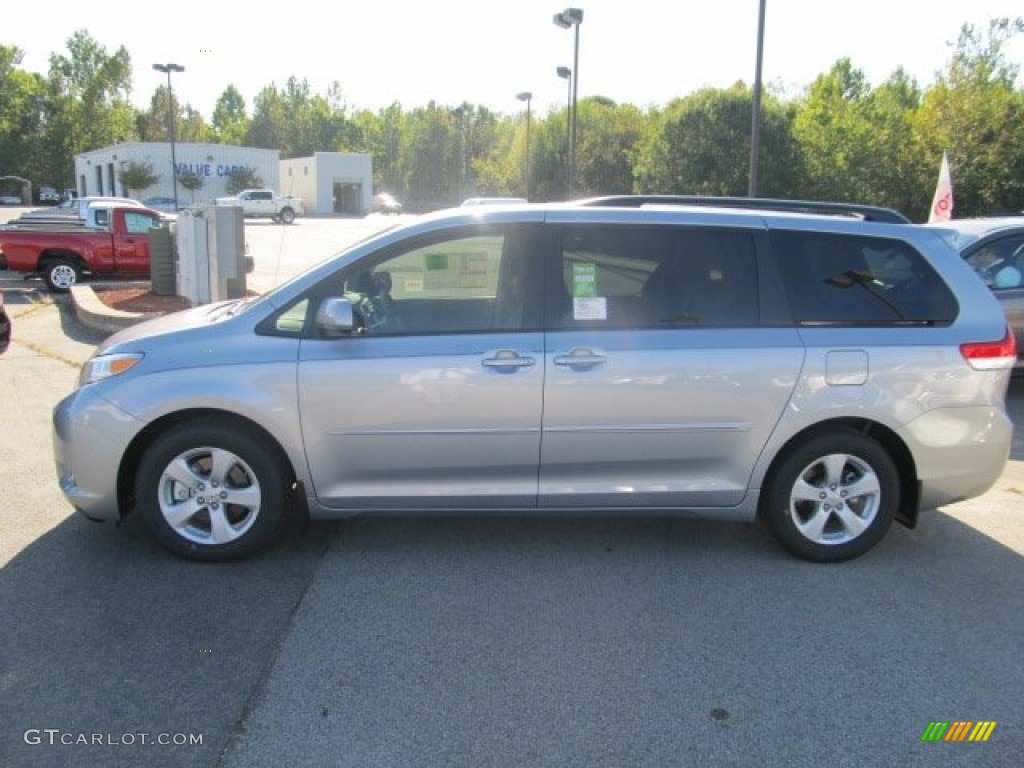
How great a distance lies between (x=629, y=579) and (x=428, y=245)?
1.95 m

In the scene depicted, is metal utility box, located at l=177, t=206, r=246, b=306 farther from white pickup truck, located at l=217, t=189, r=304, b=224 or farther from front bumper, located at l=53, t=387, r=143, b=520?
white pickup truck, located at l=217, t=189, r=304, b=224

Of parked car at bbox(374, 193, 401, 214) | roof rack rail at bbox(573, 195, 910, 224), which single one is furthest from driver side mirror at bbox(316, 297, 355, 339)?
parked car at bbox(374, 193, 401, 214)

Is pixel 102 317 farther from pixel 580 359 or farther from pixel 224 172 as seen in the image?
pixel 224 172

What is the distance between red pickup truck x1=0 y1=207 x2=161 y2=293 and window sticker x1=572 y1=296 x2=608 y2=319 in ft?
44.9

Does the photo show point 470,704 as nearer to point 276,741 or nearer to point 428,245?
point 276,741

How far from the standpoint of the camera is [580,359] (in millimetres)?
4133

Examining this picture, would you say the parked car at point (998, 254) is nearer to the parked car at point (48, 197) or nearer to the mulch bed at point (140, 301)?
the mulch bed at point (140, 301)

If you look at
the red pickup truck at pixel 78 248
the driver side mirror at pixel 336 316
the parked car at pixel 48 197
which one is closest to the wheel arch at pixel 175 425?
the driver side mirror at pixel 336 316

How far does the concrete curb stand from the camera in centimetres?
1084

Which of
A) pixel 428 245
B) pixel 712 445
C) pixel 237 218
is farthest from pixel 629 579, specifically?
pixel 237 218

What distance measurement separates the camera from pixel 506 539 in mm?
4695

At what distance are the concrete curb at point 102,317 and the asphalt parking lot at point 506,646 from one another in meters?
6.23

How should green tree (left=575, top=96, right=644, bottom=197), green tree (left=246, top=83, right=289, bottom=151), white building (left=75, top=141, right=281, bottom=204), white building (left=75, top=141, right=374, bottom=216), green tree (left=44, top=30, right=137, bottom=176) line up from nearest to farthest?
green tree (left=575, top=96, right=644, bottom=197) → white building (left=75, top=141, right=281, bottom=204) → white building (left=75, top=141, right=374, bottom=216) → green tree (left=44, top=30, right=137, bottom=176) → green tree (left=246, top=83, right=289, bottom=151)

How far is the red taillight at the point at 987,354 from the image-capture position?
4.31 m
